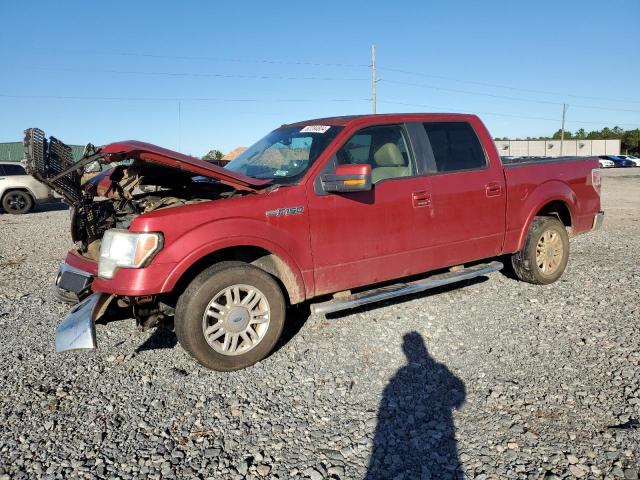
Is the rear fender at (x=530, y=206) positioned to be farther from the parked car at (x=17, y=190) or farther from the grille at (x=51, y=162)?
the parked car at (x=17, y=190)

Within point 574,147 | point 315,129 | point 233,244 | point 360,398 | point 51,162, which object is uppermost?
point 574,147

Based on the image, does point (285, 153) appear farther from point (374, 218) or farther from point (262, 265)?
point (262, 265)

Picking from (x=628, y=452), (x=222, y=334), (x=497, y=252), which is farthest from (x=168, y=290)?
(x=497, y=252)

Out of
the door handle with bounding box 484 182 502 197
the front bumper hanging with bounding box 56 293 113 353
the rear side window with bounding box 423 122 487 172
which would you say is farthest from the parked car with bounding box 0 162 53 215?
the door handle with bounding box 484 182 502 197

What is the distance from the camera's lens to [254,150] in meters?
5.34

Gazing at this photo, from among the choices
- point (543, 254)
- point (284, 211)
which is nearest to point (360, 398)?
point (284, 211)

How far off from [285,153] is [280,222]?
3.31 feet

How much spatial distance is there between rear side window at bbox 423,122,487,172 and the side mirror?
124cm

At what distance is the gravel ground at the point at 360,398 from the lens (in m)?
2.79

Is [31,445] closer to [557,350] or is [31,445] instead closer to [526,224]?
[557,350]

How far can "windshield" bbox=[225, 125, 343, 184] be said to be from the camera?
4461mm

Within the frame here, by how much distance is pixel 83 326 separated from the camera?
139 inches

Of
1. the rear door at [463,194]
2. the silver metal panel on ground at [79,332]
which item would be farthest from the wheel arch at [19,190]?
the rear door at [463,194]

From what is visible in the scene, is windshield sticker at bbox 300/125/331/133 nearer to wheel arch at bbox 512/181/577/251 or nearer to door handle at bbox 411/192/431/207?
door handle at bbox 411/192/431/207
